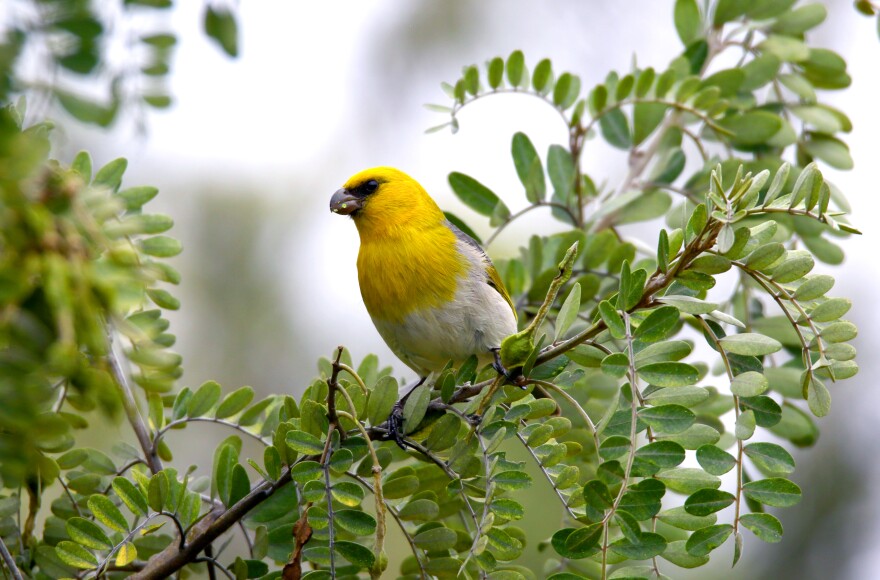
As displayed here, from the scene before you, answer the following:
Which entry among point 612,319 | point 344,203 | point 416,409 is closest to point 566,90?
point 344,203

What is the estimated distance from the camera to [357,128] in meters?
8.80

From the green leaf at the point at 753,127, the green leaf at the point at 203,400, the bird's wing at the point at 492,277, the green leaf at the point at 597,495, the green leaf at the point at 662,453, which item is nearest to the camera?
the green leaf at the point at 597,495

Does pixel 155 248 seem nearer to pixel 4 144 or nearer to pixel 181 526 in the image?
pixel 181 526

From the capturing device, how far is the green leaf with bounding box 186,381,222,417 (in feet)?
7.42

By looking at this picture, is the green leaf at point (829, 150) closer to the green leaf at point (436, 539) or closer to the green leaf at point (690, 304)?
the green leaf at point (690, 304)

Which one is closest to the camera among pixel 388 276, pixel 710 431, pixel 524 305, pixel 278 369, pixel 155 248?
pixel 710 431

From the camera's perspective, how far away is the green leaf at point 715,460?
66.1 inches

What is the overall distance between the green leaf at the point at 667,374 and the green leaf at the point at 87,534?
123cm

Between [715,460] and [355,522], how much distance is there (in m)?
0.76

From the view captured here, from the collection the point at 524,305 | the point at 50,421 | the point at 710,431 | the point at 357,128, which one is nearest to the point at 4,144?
the point at 50,421

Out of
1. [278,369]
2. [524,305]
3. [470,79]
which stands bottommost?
[278,369]

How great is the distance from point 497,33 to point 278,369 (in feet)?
14.2

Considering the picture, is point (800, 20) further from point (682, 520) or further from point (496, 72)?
point (682, 520)

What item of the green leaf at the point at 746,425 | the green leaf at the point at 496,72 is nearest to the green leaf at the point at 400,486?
the green leaf at the point at 746,425
